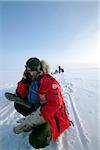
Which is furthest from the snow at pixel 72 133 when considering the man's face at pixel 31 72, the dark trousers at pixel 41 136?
the man's face at pixel 31 72

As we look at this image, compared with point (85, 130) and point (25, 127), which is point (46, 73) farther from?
point (85, 130)

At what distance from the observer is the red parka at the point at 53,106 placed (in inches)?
88.3

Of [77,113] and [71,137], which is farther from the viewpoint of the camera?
[77,113]

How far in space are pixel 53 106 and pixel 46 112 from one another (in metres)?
0.08

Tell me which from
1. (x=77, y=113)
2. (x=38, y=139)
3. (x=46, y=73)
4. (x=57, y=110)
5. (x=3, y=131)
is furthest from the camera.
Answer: (x=77, y=113)

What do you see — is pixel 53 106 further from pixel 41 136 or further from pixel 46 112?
pixel 41 136

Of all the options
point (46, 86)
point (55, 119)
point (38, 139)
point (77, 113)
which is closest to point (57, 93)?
point (46, 86)

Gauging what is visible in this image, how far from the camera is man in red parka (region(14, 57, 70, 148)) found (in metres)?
2.25

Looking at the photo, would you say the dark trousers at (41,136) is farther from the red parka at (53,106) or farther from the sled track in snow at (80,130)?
the sled track in snow at (80,130)

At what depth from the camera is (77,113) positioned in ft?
12.0

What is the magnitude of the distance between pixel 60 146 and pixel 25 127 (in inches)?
15.6

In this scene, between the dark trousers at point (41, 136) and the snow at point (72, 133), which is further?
the snow at point (72, 133)

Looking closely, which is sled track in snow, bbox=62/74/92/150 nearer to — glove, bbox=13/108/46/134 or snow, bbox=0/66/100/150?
snow, bbox=0/66/100/150

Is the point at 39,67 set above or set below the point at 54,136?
above
